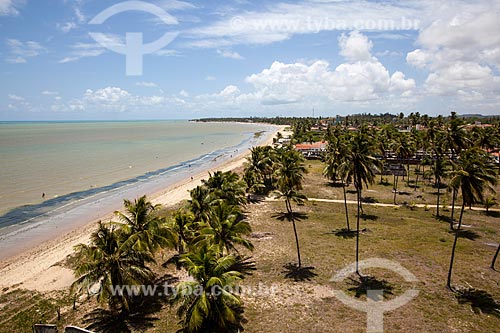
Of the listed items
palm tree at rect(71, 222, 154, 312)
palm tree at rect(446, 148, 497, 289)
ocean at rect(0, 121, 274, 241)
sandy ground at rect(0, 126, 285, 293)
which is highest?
palm tree at rect(446, 148, 497, 289)

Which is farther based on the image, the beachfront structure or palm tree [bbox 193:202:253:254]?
the beachfront structure

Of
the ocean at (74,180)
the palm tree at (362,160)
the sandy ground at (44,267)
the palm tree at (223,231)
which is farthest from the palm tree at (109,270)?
the ocean at (74,180)

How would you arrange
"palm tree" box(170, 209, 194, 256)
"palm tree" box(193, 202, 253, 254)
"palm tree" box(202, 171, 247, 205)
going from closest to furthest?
"palm tree" box(193, 202, 253, 254), "palm tree" box(170, 209, 194, 256), "palm tree" box(202, 171, 247, 205)

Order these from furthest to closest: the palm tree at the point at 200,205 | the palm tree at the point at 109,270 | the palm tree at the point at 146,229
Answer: the palm tree at the point at 200,205 → the palm tree at the point at 146,229 → the palm tree at the point at 109,270

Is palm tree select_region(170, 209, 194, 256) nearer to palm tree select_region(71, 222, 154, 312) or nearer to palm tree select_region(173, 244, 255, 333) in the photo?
palm tree select_region(71, 222, 154, 312)

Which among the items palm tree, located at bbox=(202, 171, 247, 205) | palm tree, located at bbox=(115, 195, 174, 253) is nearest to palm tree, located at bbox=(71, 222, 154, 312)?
palm tree, located at bbox=(115, 195, 174, 253)

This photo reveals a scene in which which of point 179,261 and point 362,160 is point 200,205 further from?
point 362,160

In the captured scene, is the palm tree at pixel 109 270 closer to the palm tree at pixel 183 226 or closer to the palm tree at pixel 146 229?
the palm tree at pixel 146 229
